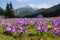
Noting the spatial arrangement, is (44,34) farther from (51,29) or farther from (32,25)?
(32,25)

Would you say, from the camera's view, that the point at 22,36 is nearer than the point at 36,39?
No

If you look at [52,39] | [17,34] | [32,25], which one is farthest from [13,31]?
[32,25]

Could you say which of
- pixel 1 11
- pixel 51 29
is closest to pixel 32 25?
pixel 51 29

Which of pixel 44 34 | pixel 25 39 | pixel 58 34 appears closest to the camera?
pixel 25 39

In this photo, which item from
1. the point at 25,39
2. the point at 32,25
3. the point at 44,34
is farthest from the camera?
the point at 32,25

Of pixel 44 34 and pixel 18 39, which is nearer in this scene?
pixel 18 39

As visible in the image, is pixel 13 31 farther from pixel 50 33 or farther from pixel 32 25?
pixel 32 25

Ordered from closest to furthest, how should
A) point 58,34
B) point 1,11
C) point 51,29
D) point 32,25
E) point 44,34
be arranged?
point 58,34 < point 44,34 < point 51,29 < point 32,25 < point 1,11

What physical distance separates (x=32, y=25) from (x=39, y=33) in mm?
3609

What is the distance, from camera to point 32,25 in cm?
1205

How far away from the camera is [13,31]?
798cm

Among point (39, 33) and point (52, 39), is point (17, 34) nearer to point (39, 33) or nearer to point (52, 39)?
point (39, 33)

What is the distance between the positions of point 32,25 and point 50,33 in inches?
135

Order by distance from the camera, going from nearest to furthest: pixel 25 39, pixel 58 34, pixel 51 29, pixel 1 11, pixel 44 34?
pixel 25 39
pixel 58 34
pixel 44 34
pixel 51 29
pixel 1 11
